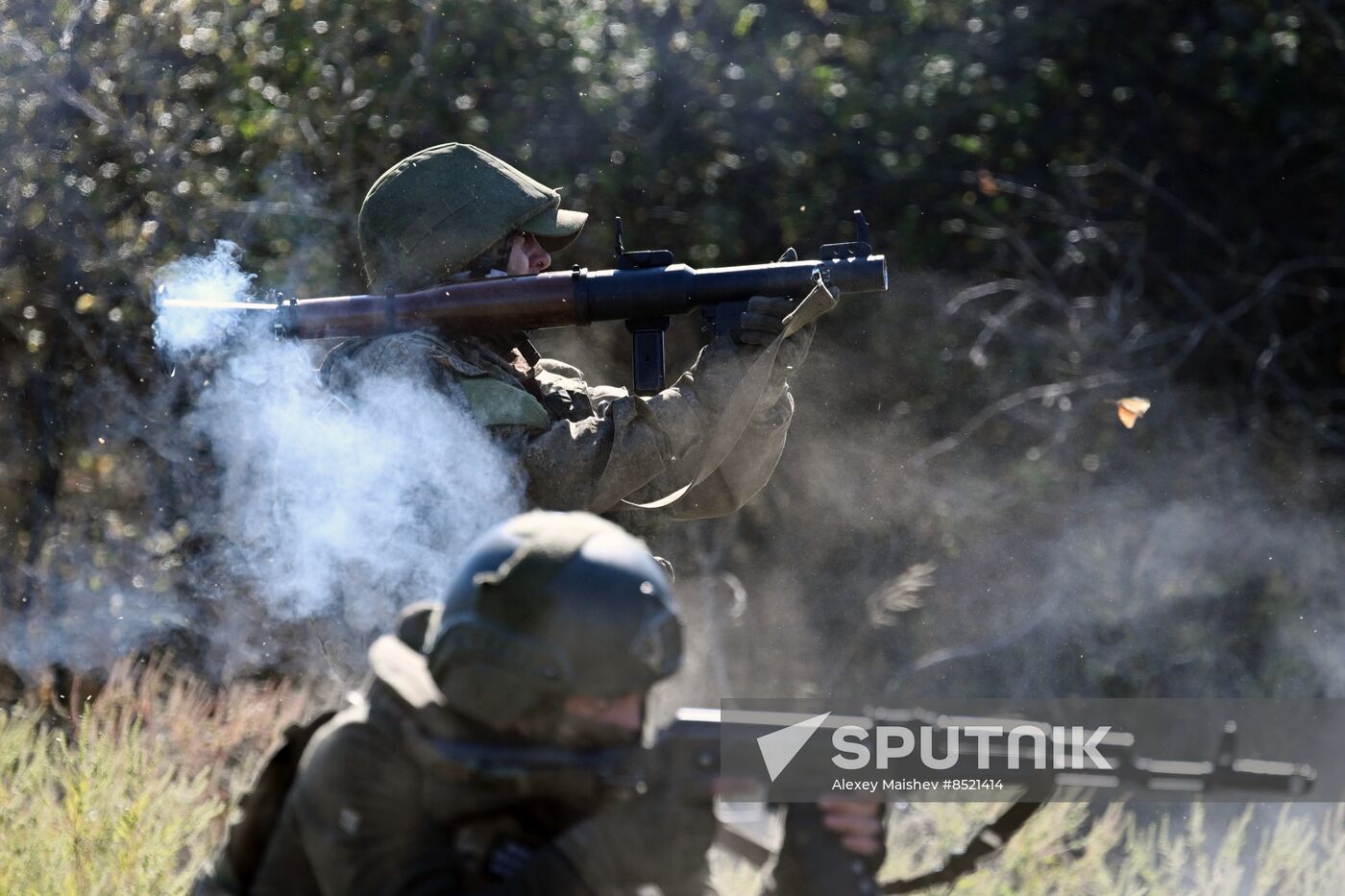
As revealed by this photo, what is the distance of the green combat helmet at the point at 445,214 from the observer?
4176 millimetres

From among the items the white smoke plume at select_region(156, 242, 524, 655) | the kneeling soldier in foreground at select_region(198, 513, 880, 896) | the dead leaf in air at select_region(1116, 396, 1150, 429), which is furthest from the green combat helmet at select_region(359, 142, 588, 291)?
the dead leaf in air at select_region(1116, 396, 1150, 429)

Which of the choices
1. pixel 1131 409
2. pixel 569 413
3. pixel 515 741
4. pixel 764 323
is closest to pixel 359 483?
pixel 569 413

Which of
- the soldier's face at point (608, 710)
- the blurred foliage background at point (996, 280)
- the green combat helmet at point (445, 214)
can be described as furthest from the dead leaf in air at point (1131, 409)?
the soldier's face at point (608, 710)

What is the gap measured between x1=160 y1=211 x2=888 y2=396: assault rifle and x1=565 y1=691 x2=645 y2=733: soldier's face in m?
1.93

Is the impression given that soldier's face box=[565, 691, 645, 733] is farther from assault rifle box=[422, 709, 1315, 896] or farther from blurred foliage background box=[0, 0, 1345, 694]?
blurred foliage background box=[0, 0, 1345, 694]

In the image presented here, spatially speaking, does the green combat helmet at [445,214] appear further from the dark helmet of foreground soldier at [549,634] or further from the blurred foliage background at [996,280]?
the blurred foliage background at [996,280]

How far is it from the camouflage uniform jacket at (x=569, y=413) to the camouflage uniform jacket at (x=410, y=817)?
1.66m

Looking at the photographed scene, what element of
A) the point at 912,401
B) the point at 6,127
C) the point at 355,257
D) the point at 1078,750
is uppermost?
the point at 1078,750

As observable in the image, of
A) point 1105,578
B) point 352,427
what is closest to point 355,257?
point 352,427

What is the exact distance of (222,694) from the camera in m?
5.47

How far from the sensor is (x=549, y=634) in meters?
2.26

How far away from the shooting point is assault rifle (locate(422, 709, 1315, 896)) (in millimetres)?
2285

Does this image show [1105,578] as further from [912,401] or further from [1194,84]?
[1194,84]

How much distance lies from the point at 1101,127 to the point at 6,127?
591 centimetres
